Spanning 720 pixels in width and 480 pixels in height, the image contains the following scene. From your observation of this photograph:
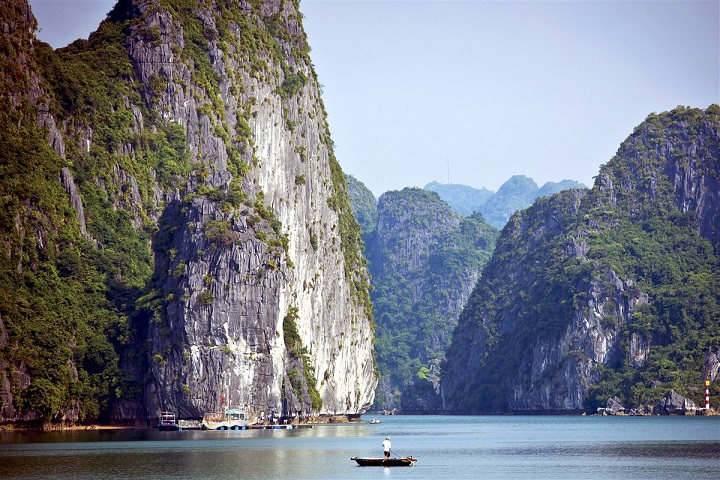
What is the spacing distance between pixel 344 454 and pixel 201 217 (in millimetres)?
43719

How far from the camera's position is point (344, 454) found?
8450 cm

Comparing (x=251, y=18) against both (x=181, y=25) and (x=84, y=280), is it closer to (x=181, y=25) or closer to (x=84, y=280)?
(x=181, y=25)

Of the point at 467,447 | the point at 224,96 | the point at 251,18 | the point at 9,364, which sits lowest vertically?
the point at 467,447

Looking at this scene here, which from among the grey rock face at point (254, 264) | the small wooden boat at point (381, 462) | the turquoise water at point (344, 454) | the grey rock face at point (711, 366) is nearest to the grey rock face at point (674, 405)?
the grey rock face at point (711, 366)

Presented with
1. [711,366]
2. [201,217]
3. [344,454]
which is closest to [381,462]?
[344,454]

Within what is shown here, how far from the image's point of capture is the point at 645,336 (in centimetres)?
18875

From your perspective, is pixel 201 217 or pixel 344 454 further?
pixel 201 217

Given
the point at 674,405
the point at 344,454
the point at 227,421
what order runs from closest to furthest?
the point at 344,454, the point at 227,421, the point at 674,405

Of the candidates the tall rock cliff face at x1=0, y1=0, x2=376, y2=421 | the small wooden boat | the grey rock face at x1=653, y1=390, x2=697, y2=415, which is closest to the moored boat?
the tall rock cliff face at x1=0, y1=0, x2=376, y2=421

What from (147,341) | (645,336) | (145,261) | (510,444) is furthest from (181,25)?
(645,336)

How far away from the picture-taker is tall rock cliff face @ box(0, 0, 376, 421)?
11806 centimetres

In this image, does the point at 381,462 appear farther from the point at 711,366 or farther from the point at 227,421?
the point at 711,366

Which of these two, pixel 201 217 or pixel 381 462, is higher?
pixel 201 217

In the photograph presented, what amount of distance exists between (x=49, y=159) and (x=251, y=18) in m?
40.0
